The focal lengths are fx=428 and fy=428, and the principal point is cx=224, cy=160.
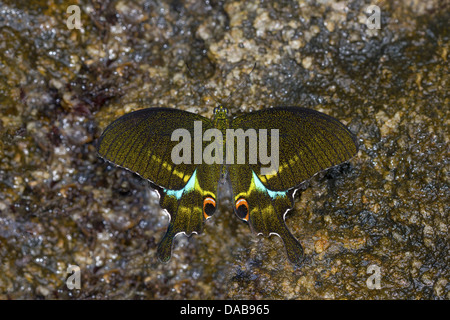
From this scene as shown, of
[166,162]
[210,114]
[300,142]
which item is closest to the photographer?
[300,142]

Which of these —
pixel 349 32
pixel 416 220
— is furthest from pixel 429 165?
pixel 349 32

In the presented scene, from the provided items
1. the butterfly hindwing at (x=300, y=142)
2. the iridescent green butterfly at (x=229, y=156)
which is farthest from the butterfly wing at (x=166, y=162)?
the butterfly hindwing at (x=300, y=142)

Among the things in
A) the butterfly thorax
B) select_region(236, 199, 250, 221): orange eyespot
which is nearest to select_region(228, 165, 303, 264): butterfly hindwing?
select_region(236, 199, 250, 221): orange eyespot

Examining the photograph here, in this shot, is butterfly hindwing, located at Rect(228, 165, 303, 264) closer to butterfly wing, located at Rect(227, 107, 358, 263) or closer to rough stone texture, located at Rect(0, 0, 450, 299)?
butterfly wing, located at Rect(227, 107, 358, 263)

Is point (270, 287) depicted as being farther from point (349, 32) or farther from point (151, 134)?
point (349, 32)

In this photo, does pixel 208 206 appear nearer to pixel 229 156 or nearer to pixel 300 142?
pixel 229 156

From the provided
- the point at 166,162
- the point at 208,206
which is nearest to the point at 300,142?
the point at 208,206

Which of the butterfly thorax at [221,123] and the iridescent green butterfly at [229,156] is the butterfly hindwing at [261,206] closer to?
the iridescent green butterfly at [229,156]
